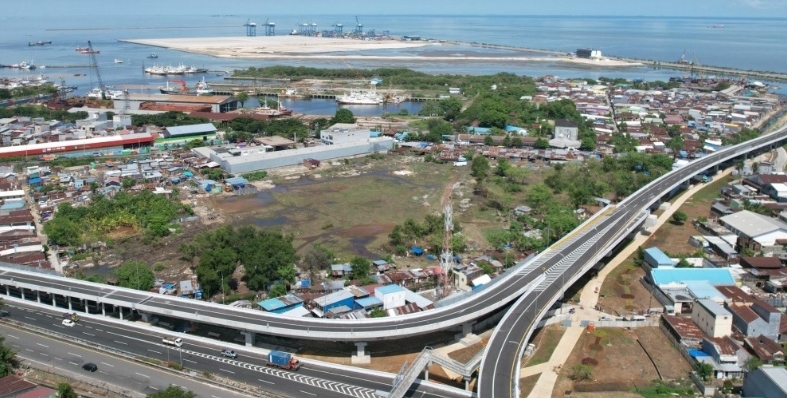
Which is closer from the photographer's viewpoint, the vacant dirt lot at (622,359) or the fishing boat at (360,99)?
the vacant dirt lot at (622,359)

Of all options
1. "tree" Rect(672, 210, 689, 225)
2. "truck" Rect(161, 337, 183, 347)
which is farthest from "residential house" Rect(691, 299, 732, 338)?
"truck" Rect(161, 337, 183, 347)

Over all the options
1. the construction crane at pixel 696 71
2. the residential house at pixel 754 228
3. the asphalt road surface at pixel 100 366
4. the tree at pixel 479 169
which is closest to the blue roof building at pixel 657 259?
the residential house at pixel 754 228

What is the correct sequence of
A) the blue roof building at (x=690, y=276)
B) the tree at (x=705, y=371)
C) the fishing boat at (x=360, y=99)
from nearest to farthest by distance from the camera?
the tree at (x=705, y=371)
the blue roof building at (x=690, y=276)
the fishing boat at (x=360, y=99)

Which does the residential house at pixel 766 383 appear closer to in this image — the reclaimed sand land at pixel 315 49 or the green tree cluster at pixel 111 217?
the green tree cluster at pixel 111 217

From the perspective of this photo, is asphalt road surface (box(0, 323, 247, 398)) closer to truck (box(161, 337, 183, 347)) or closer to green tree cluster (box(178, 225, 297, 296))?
truck (box(161, 337, 183, 347))

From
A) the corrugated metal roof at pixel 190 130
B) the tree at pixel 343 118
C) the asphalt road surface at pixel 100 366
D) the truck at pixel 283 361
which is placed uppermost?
the tree at pixel 343 118

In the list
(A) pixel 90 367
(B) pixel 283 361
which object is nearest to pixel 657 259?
(B) pixel 283 361

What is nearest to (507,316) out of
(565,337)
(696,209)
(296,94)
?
(565,337)
